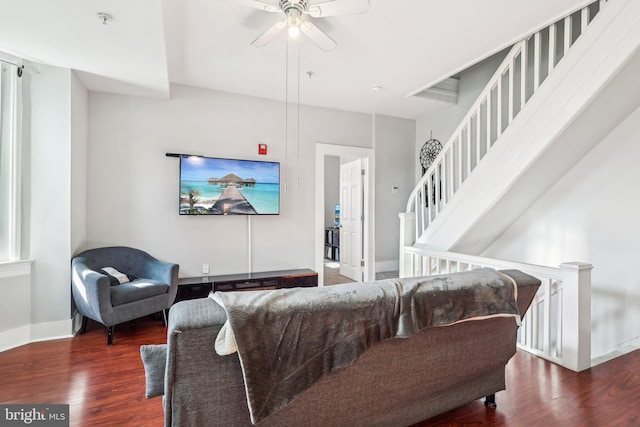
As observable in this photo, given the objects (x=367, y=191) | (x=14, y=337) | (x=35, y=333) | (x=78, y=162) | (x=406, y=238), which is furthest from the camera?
(x=367, y=191)

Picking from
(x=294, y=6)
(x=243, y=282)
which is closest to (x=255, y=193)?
(x=243, y=282)

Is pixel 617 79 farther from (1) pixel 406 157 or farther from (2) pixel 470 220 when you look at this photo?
(1) pixel 406 157

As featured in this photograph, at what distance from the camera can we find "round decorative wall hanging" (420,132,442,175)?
4.83 meters

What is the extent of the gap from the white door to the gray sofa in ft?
11.0

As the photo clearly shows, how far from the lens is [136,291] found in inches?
113

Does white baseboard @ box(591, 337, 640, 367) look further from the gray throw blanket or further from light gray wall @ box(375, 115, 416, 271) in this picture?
light gray wall @ box(375, 115, 416, 271)

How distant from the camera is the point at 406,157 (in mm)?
5199

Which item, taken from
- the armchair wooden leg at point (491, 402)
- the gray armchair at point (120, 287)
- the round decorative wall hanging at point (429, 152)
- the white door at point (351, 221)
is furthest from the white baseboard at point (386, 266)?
the armchair wooden leg at point (491, 402)

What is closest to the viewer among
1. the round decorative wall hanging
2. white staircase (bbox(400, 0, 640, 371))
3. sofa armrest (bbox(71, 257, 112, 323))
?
white staircase (bbox(400, 0, 640, 371))

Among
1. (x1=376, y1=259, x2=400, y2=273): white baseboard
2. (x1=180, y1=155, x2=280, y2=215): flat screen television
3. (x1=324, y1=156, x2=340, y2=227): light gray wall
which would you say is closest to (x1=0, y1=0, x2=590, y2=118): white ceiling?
(x1=180, y1=155, x2=280, y2=215): flat screen television

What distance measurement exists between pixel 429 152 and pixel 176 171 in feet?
11.9

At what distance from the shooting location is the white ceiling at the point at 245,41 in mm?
2205

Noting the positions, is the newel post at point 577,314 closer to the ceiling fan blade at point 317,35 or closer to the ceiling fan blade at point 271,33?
the ceiling fan blade at point 317,35

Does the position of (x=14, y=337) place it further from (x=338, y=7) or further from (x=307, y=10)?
(x=338, y=7)
